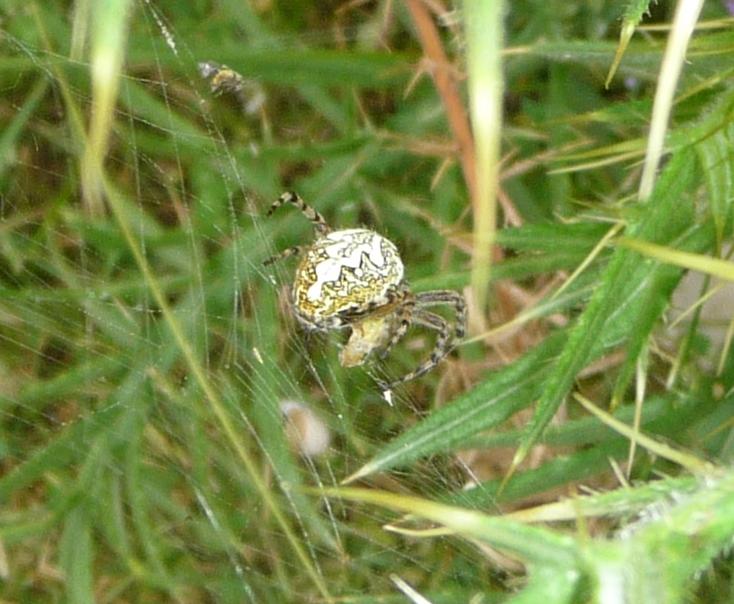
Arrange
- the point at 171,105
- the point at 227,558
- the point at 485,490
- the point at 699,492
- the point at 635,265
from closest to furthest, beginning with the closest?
the point at 699,492, the point at 635,265, the point at 485,490, the point at 171,105, the point at 227,558

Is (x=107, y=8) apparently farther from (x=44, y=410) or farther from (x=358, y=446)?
(x=44, y=410)

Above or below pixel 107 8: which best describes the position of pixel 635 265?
below

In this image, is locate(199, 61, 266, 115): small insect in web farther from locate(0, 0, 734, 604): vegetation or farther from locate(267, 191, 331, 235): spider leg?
locate(267, 191, 331, 235): spider leg

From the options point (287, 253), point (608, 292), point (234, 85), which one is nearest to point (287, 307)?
point (287, 253)

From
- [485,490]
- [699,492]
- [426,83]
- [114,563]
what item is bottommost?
[114,563]

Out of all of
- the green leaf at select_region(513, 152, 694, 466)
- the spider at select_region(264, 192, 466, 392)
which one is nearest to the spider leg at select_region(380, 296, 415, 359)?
the spider at select_region(264, 192, 466, 392)

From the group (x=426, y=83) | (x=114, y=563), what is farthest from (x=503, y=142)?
(x=114, y=563)

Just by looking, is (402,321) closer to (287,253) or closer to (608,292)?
(287,253)
